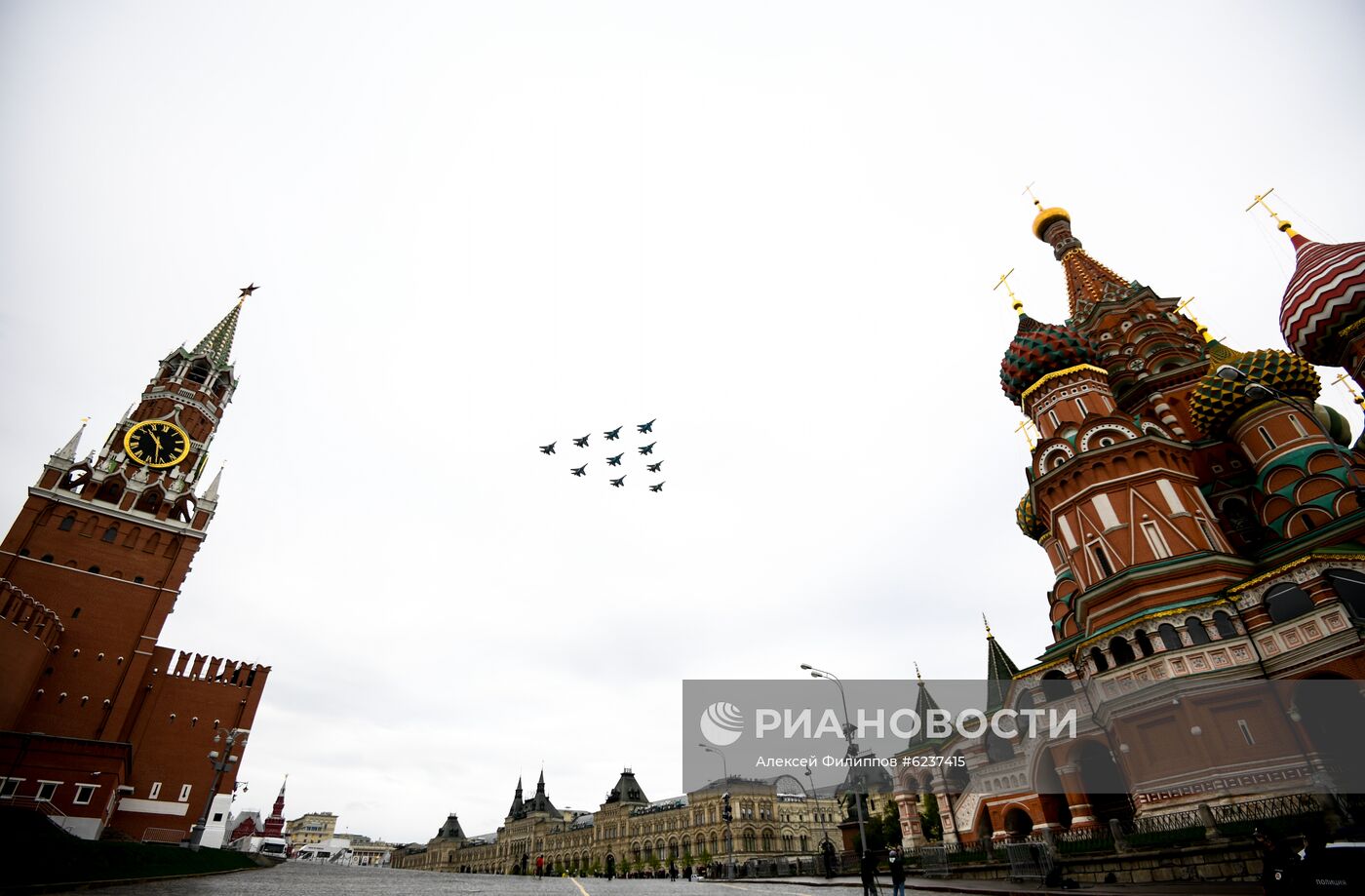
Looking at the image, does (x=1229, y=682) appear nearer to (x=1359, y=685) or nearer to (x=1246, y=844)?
(x=1359, y=685)

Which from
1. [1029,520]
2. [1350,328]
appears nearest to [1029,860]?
[1029,520]

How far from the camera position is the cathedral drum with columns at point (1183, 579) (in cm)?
2298

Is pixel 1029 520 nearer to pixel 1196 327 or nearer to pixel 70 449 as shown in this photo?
pixel 1196 327

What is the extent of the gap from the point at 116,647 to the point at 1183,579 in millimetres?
62248

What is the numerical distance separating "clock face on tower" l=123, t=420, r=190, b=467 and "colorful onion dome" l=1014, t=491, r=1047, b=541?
64534mm

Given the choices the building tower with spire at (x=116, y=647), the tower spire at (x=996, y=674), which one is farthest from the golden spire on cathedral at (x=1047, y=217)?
the building tower with spire at (x=116, y=647)

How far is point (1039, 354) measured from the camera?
122 feet

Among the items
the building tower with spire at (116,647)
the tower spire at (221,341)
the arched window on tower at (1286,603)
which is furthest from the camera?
the tower spire at (221,341)

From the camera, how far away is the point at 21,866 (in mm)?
14414

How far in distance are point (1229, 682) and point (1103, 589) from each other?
5.72 meters

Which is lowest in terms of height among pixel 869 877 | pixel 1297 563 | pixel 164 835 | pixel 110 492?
pixel 869 877

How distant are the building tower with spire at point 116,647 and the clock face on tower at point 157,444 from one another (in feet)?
0.35

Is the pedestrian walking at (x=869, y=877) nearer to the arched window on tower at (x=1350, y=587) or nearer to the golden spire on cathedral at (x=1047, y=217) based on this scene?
the arched window on tower at (x=1350, y=587)

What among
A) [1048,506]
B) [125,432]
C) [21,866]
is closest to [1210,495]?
[1048,506]
